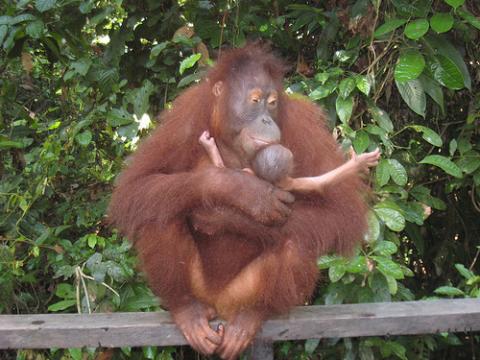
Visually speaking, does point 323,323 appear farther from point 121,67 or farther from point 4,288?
point 121,67

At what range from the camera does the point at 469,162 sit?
2816 mm

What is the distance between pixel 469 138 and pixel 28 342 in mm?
2212

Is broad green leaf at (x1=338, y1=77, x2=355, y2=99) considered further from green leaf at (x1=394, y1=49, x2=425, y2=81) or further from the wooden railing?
the wooden railing

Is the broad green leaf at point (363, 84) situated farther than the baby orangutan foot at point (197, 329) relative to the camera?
Yes

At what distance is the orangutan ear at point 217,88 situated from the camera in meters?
2.29

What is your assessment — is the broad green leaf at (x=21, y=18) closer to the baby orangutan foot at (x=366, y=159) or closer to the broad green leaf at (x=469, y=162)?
the baby orangutan foot at (x=366, y=159)

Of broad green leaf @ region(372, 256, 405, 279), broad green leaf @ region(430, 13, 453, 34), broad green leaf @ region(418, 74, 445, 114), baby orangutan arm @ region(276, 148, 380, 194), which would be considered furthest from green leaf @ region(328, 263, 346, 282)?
broad green leaf @ region(430, 13, 453, 34)

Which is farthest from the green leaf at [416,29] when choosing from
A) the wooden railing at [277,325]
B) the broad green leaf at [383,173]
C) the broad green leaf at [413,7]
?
the wooden railing at [277,325]

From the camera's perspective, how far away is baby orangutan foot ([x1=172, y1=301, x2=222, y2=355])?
78.8 inches

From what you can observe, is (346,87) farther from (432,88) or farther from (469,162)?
(469,162)

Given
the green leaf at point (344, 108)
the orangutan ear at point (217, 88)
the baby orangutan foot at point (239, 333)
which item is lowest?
the baby orangutan foot at point (239, 333)

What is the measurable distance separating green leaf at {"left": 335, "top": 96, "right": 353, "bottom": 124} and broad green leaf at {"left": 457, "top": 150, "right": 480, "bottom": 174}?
64 centimetres

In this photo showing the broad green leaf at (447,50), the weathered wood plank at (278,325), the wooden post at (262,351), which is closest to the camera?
the weathered wood plank at (278,325)

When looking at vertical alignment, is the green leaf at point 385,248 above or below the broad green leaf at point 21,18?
below
